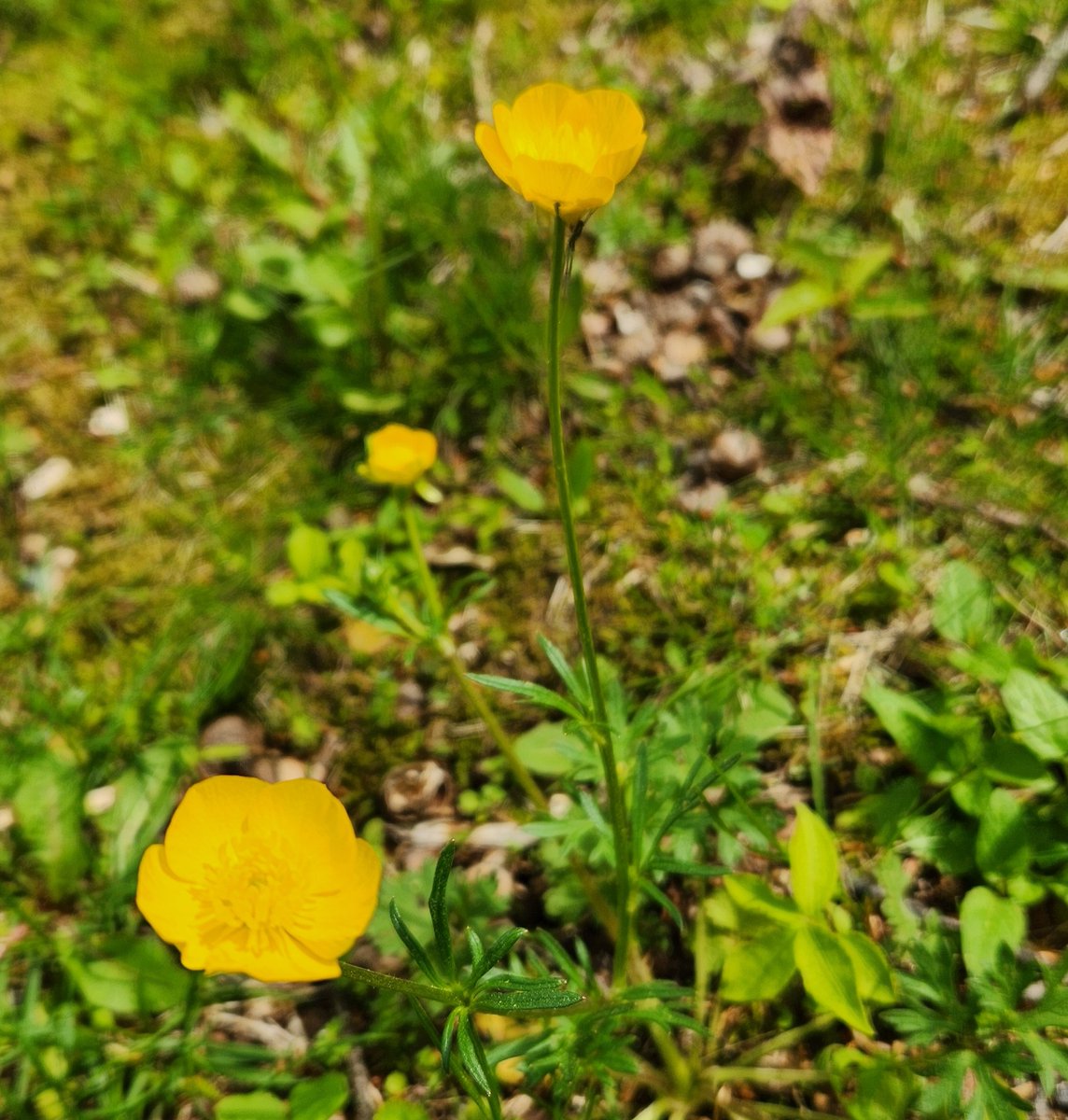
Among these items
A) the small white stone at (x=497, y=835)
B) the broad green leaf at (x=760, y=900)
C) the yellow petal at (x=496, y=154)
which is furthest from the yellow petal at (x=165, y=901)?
the yellow petal at (x=496, y=154)

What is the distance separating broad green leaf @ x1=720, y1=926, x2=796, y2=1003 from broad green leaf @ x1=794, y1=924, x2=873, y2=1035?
23 millimetres

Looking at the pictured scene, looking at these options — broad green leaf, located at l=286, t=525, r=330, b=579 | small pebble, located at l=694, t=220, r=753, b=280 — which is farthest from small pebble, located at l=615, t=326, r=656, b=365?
broad green leaf, located at l=286, t=525, r=330, b=579

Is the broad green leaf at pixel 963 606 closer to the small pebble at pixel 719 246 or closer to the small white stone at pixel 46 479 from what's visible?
the small pebble at pixel 719 246

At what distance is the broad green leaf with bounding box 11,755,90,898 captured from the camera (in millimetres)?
1875

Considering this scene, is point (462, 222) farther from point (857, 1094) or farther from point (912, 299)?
point (857, 1094)

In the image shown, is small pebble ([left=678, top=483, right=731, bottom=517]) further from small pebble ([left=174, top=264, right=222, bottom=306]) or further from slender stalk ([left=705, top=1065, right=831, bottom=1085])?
small pebble ([left=174, top=264, right=222, bottom=306])

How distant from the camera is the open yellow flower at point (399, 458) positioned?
1.67 meters

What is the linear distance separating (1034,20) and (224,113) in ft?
8.02

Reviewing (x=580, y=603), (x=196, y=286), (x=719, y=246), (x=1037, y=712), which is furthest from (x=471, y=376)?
(x=1037, y=712)

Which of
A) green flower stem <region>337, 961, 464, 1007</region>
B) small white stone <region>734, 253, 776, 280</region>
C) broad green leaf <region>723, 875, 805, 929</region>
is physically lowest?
broad green leaf <region>723, 875, 805, 929</region>

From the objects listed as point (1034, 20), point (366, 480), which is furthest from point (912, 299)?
point (366, 480)

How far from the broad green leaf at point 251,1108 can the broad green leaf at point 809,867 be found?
36.5 inches

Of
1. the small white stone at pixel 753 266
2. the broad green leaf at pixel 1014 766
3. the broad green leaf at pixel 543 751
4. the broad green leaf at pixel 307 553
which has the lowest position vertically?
the broad green leaf at pixel 543 751

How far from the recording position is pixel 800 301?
2.25 m
